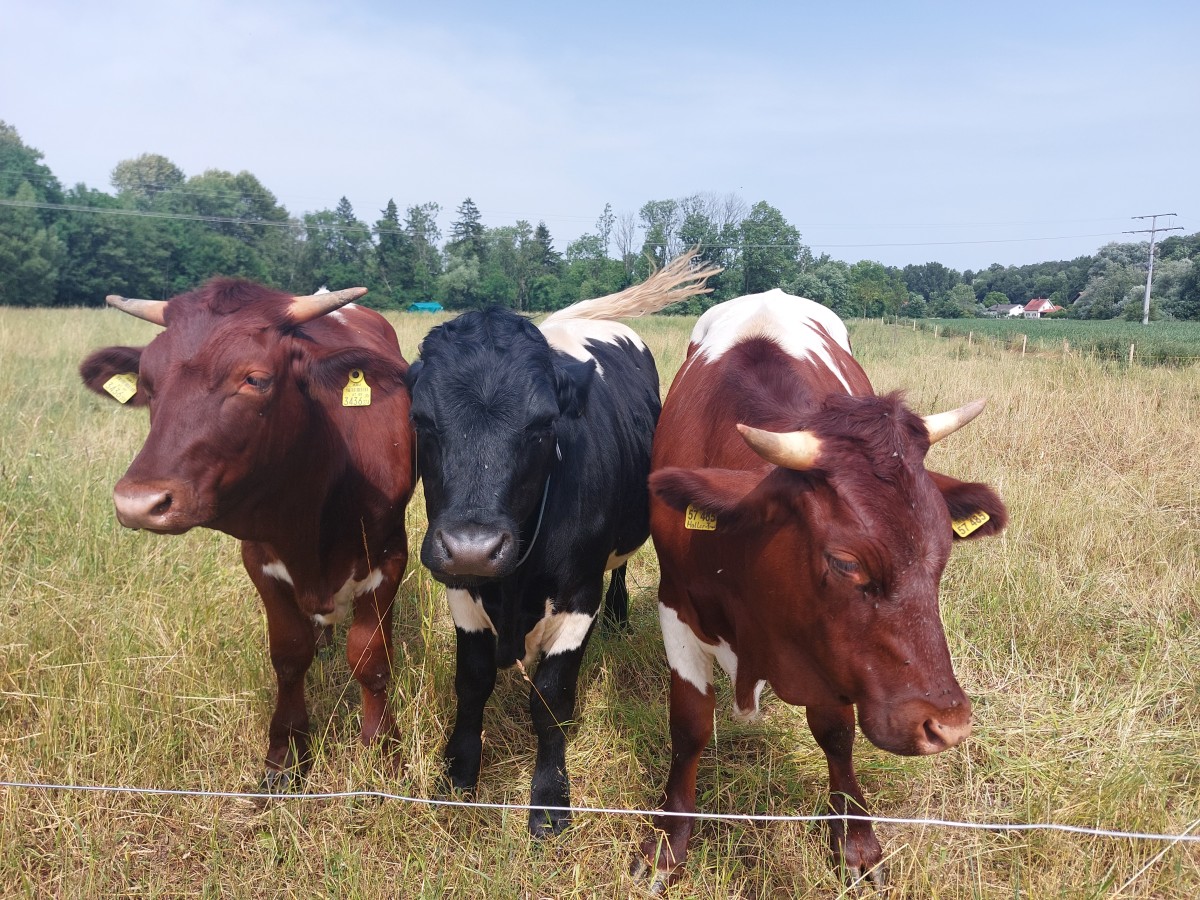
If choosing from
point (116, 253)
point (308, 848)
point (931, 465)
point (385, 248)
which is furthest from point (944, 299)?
point (308, 848)

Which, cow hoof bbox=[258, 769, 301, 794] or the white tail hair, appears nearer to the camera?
cow hoof bbox=[258, 769, 301, 794]

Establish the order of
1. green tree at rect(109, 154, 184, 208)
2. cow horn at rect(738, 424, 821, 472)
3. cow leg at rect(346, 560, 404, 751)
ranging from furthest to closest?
green tree at rect(109, 154, 184, 208), cow leg at rect(346, 560, 404, 751), cow horn at rect(738, 424, 821, 472)

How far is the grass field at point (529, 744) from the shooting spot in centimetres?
257

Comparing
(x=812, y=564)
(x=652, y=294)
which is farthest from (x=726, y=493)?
(x=652, y=294)

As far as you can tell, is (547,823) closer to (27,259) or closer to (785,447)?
(785,447)

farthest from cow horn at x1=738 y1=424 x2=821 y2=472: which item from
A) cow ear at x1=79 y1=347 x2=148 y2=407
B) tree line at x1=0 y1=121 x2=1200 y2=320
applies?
tree line at x1=0 y1=121 x2=1200 y2=320

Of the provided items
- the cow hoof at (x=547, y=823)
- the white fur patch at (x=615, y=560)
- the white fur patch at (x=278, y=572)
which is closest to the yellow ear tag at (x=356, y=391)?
the white fur patch at (x=278, y=572)

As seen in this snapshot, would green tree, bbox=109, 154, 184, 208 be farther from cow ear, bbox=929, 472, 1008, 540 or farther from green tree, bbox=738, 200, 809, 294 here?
cow ear, bbox=929, 472, 1008, 540

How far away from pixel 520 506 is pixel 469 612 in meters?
0.66

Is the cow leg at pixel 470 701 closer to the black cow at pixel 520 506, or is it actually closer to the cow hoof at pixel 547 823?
the black cow at pixel 520 506

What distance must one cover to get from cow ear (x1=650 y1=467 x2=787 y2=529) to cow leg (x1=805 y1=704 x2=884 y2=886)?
0.97m

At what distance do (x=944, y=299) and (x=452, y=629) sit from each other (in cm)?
9191

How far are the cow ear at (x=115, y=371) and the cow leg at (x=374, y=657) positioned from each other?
3.91 feet

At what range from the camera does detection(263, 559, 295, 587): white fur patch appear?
2.99 metres
